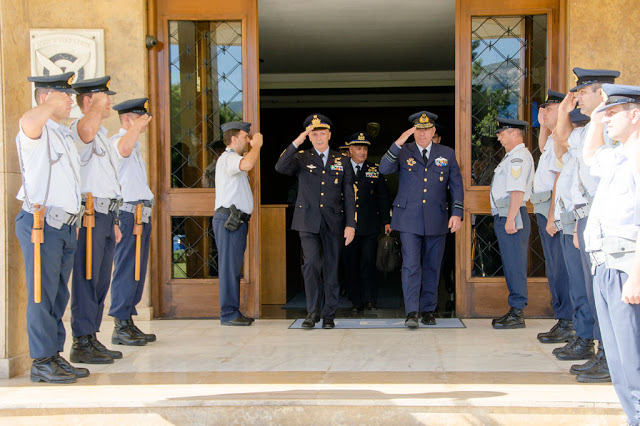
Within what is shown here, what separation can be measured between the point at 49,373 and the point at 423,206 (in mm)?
3074

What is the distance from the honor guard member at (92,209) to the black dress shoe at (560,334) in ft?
9.78

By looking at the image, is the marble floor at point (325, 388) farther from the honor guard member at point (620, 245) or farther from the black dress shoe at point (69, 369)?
the honor guard member at point (620, 245)

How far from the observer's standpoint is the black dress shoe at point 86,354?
4137 millimetres

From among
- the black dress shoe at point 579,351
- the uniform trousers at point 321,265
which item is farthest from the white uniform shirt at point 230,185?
the black dress shoe at point 579,351

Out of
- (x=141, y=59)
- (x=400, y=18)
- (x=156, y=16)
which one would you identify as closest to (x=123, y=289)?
(x=141, y=59)

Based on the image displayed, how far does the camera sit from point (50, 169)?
3555 mm

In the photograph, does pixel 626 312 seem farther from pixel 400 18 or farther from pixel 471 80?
pixel 400 18

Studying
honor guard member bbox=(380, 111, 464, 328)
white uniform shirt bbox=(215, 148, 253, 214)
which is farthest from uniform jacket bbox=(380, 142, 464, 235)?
white uniform shirt bbox=(215, 148, 253, 214)

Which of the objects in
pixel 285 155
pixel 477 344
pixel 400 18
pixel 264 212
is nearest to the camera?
pixel 477 344

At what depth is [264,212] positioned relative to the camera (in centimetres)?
695

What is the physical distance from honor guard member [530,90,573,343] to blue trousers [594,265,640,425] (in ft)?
5.96

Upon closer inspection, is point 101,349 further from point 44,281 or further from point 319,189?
point 319,189

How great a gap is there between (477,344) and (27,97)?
11.2ft

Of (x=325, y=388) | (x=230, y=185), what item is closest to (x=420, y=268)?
(x=230, y=185)
